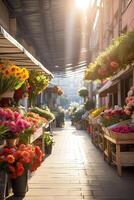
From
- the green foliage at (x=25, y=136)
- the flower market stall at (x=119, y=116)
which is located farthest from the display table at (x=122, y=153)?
the green foliage at (x=25, y=136)

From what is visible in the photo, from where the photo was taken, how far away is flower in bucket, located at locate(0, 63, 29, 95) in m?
6.72

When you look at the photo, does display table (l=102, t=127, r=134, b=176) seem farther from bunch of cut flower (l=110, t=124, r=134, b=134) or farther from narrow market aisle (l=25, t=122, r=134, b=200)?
narrow market aisle (l=25, t=122, r=134, b=200)

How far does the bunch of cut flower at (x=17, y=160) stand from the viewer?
19.5 feet

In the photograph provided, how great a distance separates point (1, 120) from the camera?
620 cm

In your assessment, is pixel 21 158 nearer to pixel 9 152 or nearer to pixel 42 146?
pixel 9 152

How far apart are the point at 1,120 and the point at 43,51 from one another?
2255cm

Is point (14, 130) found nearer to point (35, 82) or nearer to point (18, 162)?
point (18, 162)

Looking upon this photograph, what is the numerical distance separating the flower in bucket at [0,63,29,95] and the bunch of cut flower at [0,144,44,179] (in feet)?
3.10

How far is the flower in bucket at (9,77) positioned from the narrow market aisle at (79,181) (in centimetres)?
174

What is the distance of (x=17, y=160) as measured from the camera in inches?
242

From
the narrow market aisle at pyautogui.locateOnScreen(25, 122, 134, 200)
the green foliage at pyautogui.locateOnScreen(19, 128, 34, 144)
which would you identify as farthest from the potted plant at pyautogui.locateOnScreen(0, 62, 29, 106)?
the narrow market aisle at pyautogui.locateOnScreen(25, 122, 134, 200)

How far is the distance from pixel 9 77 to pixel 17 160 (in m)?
1.30

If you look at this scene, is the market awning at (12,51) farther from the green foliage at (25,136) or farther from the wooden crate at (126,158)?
the wooden crate at (126,158)

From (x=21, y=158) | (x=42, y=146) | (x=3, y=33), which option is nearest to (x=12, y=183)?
(x=21, y=158)
